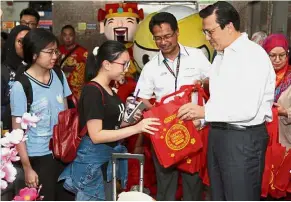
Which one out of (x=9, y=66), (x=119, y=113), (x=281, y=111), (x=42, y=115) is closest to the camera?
(x=119, y=113)

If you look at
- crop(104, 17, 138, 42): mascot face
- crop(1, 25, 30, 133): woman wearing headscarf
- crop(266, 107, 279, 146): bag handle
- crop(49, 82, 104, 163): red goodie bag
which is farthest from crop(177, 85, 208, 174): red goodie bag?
crop(104, 17, 138, 42): mascot face

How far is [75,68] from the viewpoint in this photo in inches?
223

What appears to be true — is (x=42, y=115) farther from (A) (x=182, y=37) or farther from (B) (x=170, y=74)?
(A) (x=182, y=37)

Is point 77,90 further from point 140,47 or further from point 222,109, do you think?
point 222,109

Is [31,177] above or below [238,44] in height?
below

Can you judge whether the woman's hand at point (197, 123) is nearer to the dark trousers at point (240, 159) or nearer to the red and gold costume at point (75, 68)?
the dark trousers at point (240, 159)

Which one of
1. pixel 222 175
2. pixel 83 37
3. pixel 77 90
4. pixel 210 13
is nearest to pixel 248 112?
pixel 222 175

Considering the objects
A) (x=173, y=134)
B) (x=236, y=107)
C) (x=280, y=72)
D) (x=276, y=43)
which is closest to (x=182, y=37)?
(x=276, y=43)

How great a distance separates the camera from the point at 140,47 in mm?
4398

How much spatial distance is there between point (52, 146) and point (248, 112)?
119 centimetres

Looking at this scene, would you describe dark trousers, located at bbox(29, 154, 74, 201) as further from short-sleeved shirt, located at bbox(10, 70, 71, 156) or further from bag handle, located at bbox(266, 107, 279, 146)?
bag handle, located at bbox(266, 107, 279, 146)

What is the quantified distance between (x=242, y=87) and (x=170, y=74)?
925 millimetres

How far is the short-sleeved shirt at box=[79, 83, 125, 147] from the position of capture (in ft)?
8.27

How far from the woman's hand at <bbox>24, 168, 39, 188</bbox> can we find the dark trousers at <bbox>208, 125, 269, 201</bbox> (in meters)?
1.05
